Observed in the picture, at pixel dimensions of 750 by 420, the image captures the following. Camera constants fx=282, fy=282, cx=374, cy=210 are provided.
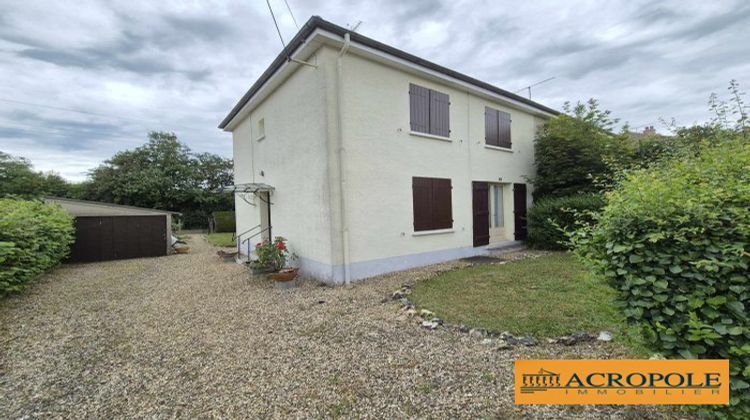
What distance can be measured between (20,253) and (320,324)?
6.72 meters

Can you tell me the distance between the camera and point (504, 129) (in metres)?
10.4

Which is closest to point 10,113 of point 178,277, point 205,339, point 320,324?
point 178,277

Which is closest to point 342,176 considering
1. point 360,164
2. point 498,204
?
point 360,164

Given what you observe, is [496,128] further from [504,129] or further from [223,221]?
[223,221]

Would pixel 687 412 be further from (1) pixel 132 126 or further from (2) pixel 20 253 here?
(1) pixel 132 126

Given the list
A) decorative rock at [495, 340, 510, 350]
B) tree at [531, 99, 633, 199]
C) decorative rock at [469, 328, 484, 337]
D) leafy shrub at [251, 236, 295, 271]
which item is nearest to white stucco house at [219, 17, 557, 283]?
leafy shrub at [251, 236, 295, 271]

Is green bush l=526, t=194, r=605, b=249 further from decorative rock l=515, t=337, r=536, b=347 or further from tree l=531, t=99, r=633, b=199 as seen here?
decorative rock l=515, t=337, r=536, b=347

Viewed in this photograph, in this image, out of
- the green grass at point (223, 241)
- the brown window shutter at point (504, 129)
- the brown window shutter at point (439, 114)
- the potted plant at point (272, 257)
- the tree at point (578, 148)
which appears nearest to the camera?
the potted plant at point (272, 257)

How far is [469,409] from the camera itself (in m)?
2.29

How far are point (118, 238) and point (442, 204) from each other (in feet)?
43.7

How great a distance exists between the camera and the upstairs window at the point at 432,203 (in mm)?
7734

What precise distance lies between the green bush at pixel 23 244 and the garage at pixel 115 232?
119 inches

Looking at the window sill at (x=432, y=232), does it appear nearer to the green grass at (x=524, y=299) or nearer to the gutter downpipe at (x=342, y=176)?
the green grass at (x=524, y=299)

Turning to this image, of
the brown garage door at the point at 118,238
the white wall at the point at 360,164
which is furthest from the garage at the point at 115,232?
the white wall at the point at 360,164
